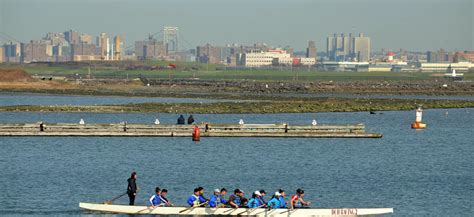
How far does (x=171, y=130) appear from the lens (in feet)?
273

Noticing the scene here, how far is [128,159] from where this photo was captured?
238 ft

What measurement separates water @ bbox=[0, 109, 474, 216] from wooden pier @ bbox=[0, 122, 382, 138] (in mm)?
597

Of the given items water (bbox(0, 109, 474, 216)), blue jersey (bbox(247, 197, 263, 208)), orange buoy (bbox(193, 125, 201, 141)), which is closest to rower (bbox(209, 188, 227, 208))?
blue jersey (bbox(247, 197, 263, 208))

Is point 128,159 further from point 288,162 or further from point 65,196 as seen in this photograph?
point 65,196

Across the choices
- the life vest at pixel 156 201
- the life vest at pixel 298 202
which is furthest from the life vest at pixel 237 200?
the life vest at pixel 156 201

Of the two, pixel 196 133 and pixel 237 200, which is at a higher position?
pixel 237 200

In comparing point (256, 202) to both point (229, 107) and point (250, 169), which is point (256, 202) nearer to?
point (250, 169)

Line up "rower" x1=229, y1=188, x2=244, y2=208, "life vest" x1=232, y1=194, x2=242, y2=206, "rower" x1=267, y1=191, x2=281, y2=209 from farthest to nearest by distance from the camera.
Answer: "life vest" x1=232, y1=194, x2=242, y2=206
"rower" x1=229, y1=188, x2=244, y2=208
"rower" x1=267, y1=191, x2=281, y2=209

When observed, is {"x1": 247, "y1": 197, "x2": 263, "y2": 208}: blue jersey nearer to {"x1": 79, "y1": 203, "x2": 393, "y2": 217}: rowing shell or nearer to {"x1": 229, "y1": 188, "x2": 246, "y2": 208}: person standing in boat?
{"x1": 79, "y1": 203, "x2": 393, "y2": 217}: rowing shell

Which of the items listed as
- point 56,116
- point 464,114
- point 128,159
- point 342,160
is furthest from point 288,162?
point 464,114

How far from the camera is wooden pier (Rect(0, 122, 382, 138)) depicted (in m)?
82.8

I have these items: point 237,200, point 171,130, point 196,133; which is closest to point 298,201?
point 237,200

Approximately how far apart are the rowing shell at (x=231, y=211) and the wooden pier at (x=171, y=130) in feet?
110

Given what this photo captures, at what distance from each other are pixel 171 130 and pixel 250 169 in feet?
53.5
